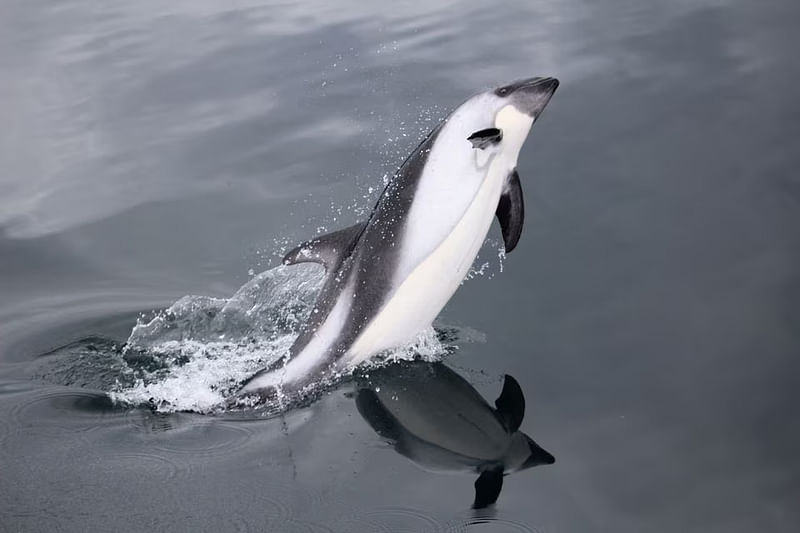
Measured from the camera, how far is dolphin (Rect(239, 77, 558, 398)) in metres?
7.37

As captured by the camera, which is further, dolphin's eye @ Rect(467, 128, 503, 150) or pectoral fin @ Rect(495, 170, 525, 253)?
pectoral fin @ Rect(495, 170, 525, 253)

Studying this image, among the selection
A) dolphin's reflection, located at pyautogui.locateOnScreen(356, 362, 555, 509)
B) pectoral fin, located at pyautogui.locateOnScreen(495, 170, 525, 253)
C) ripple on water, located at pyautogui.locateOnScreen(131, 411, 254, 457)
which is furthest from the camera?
pectoral fin, located at pyautogui.locateOnScreen(495, 170, 525, 253)

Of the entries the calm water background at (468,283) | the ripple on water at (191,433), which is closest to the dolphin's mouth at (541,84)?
the calm water background at (468,283)

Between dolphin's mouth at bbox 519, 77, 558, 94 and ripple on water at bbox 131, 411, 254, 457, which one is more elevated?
dolphin's mouth at bbox 519, 77, 558, 94

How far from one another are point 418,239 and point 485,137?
2.97 feet

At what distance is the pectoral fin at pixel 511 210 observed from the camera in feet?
25.2

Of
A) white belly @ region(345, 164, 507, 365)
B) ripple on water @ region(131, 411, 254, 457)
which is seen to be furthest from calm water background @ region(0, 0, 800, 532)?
white belly @ region(345, 164, 507, 365)

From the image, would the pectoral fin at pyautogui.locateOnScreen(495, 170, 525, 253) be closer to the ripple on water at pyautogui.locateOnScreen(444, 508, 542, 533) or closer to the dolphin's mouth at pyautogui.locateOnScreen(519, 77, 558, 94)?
the dolphin's mouth at pyautogui.locateOnScreen(519, 77, 558, 94)

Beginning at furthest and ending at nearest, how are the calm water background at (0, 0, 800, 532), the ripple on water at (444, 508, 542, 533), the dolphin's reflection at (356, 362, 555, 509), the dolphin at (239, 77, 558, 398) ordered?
the dolphin at (239, 77, 558, 398), the dolphin's reflection at (356, 362, 555, 509), the calm water background at (0, 0, 800, 532), the ripple on water at (444, 508, 542, 533)

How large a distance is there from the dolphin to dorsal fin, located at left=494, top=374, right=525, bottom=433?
929 mm

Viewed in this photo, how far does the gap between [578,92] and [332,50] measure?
462 cm

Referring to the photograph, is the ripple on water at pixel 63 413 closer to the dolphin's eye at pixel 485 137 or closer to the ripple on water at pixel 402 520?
the ripple on water at pixel 402 520

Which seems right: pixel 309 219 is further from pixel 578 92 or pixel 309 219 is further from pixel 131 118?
pixel 131 118

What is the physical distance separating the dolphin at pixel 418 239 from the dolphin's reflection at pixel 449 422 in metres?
0.36
